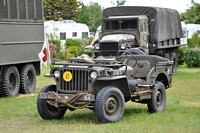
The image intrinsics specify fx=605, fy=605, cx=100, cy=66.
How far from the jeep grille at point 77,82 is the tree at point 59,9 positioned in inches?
2566

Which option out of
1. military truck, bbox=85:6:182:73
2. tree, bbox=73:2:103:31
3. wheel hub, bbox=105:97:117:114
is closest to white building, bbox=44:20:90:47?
tree, bbox=73:2:103:31

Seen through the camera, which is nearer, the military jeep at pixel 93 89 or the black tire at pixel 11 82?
the military jeep at pixel 93 89

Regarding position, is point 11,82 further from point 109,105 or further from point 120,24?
point 120,24

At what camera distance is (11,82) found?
18.2 m

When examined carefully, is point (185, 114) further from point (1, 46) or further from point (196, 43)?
point (196, 43)

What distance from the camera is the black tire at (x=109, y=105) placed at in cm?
1127

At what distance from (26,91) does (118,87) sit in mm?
7264

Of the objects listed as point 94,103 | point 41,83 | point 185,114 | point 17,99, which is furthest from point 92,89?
point 41,83

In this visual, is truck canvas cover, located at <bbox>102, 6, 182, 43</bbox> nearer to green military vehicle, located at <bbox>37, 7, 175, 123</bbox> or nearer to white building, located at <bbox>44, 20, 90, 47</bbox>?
green military vehicle, located at <bbox>37, 7, 175, 123</bbox>

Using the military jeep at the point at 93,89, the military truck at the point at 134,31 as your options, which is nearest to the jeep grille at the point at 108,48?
the military truck at the point at 134,31

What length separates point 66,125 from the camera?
37.3 ft

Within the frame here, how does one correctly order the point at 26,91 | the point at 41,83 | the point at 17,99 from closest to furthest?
1. the point at 17,99
2. the point at 26,91
3. the point at 41,83

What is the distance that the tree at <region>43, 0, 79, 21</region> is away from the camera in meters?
77.7

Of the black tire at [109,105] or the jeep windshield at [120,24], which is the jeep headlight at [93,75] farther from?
the jeep windshield at [120,24]
